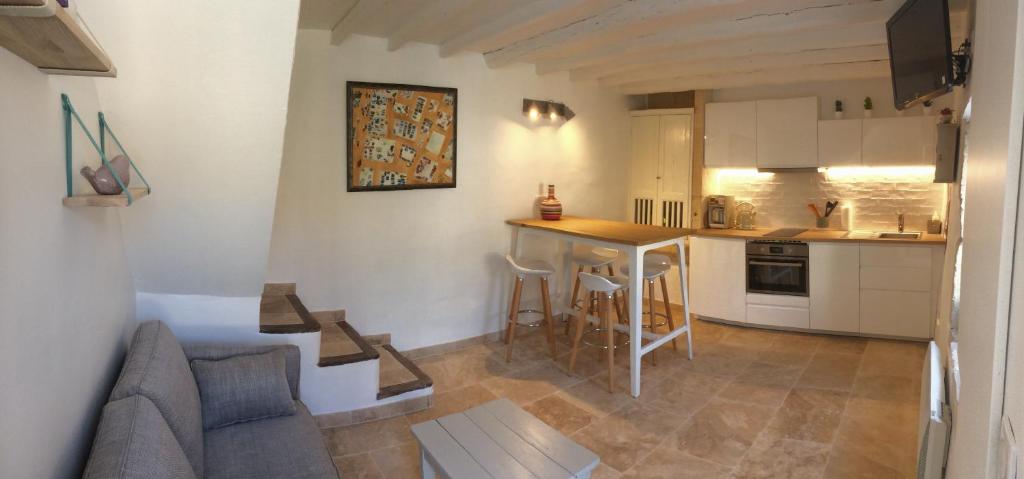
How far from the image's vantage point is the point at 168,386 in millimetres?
2160

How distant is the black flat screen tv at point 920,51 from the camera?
7.50 ft

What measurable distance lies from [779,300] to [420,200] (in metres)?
3.31

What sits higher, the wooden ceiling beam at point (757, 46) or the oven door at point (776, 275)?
the wooden ceiling beam at point (757, 46)

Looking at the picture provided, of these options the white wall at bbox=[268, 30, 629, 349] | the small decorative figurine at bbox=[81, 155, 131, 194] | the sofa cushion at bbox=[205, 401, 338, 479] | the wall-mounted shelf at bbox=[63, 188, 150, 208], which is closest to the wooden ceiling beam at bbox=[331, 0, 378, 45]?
the white wall at bbox=[268, 30, 629, 349]

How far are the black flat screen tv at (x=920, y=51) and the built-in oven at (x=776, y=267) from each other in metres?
2.32

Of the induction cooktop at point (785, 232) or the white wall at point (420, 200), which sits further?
the induction cooktop at point (785, 232)

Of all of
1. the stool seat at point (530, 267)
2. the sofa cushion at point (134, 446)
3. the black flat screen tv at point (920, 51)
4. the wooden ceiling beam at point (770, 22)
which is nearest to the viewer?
the sofa cushion at point (134, 446)

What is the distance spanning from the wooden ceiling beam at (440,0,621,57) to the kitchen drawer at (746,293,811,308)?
10.1 ft

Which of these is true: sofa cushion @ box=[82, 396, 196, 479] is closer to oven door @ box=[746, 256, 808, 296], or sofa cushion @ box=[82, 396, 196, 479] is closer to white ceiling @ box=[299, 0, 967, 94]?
white ceiling @ box=[299, 0, 967, 94]

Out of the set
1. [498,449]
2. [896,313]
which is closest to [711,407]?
[498,449]

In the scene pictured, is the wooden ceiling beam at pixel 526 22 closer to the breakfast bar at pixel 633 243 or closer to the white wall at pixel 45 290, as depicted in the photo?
the breakfast bar at pixel 633 243

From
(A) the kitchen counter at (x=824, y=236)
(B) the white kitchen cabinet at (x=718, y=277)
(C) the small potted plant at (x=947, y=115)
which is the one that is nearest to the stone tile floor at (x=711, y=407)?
(B) the white kitchen cabinet at (x=718, y=277)

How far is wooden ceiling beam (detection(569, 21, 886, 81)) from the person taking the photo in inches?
141

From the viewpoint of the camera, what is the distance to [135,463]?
61.3 inches
